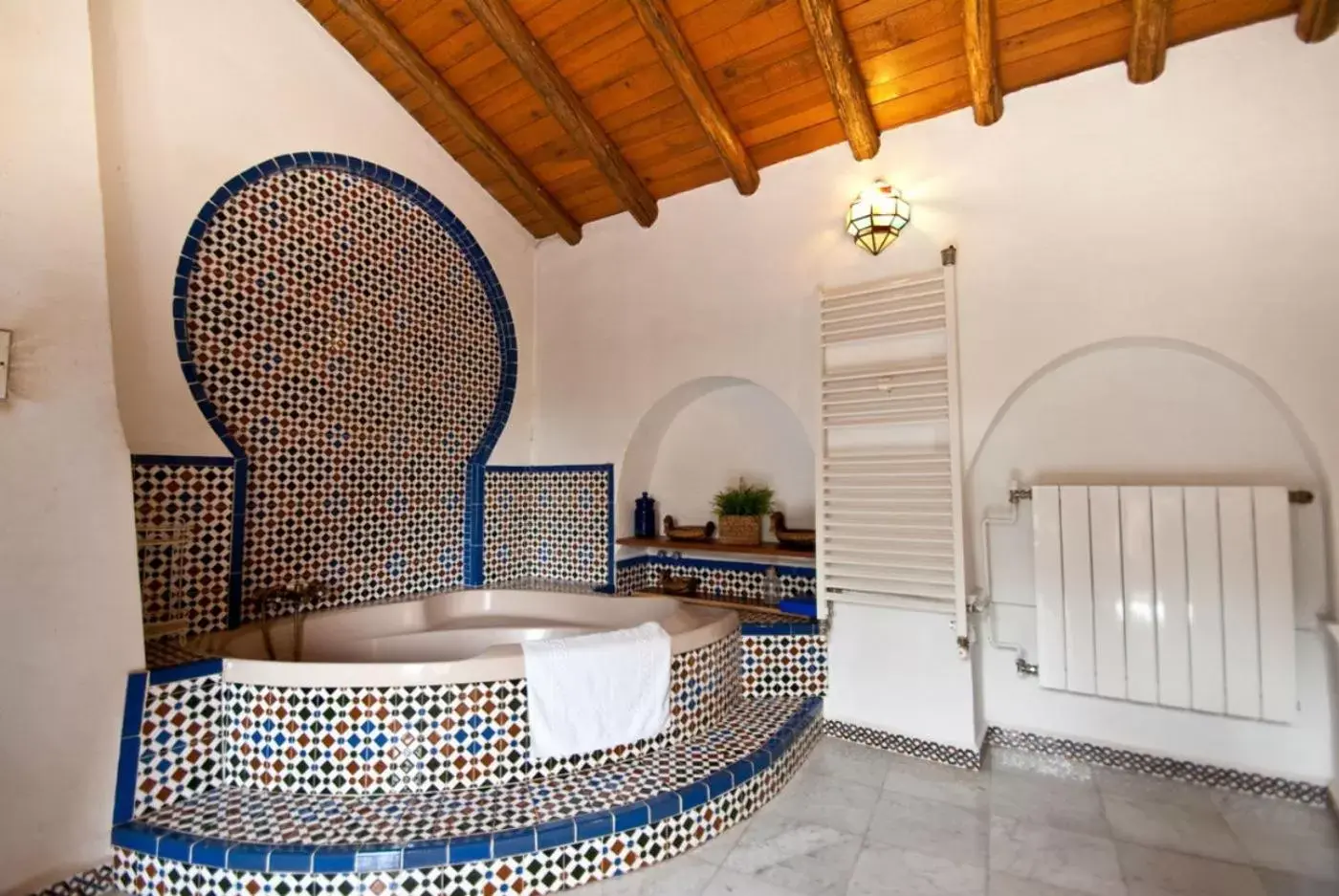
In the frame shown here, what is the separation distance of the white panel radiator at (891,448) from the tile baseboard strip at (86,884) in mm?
2670

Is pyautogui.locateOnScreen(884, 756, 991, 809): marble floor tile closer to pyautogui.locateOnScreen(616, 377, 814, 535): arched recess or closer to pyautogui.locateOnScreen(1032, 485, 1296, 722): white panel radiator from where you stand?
pyautogui.locateOnScreen(1032, 485, 1296, 722): white panel radiator

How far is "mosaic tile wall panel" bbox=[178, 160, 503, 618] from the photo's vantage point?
2.63 metres

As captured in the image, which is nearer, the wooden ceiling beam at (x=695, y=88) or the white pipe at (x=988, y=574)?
the wooden ceiling beam at (x=695, y=88)

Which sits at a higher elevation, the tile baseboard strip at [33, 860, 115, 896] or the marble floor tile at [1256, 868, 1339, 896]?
the tile baseboard strip at [33, 860, 115, 896]

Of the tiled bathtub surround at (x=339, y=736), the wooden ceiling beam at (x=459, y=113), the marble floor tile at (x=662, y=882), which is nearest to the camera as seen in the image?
the marble floor tile at (x=662, y=882)

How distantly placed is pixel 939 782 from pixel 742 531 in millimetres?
1467

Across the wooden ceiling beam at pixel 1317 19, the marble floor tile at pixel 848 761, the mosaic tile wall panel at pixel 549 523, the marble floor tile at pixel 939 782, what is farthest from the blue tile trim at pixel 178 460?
the wooden ceiling beam at pixel 1317 19

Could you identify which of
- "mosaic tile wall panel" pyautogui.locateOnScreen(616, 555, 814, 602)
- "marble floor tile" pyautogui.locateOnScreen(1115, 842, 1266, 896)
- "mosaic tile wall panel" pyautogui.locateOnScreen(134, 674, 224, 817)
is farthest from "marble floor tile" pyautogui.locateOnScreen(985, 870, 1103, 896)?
"mosaic tile wall panel" pyautogui.locateOnScreen(134, 674, 224, 817)

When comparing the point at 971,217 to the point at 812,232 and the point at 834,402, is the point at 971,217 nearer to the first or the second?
the point at 812,232

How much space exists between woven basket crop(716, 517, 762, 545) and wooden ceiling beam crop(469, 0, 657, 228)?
1.79 metres

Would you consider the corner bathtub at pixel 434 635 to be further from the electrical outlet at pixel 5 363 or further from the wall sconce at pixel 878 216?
the wall sconce at pixel 878 216

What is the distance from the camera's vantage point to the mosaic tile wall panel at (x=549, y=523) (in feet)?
11.9

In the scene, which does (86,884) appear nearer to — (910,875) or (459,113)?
(910,875)

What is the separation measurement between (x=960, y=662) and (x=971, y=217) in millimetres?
1906
